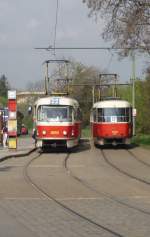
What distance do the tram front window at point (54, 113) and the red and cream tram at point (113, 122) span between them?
459 cm

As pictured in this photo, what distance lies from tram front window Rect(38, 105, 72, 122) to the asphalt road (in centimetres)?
1030

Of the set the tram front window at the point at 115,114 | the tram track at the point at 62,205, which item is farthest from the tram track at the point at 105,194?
the tram front window at the point at 115,114

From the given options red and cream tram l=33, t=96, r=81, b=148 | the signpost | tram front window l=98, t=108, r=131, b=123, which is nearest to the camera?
the signpost

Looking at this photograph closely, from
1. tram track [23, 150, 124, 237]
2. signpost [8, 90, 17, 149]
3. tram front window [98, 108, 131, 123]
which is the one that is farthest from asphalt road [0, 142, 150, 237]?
tram front window [98, 108, 131, 123]

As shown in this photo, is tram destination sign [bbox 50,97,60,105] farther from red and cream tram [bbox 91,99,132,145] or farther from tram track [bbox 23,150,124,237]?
tram track [bbox 23,150,124,237]

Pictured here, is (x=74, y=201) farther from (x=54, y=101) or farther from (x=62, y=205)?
(x=54, y=101)

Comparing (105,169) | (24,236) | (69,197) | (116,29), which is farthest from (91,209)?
(116,29)

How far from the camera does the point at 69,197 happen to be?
50.2 ft

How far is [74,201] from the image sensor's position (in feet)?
47.4

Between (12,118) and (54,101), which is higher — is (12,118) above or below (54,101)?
below

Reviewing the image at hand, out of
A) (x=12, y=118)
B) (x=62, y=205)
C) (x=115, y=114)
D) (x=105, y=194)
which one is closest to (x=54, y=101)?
(x=12, y=118)

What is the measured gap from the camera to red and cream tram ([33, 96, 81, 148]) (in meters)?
35.0

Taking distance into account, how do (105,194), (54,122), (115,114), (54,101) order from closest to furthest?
1. (105,194)
2. (54,122)
3. (54,101)
4. (115,114)

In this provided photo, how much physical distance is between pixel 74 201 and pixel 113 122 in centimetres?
2517
